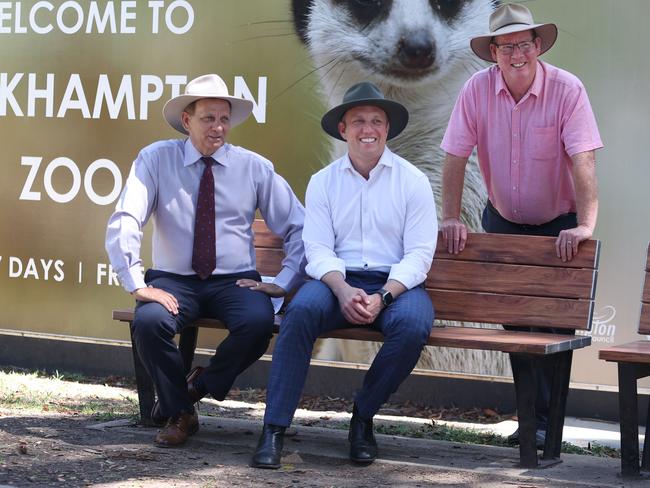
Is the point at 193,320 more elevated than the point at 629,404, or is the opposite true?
the point at 193,320

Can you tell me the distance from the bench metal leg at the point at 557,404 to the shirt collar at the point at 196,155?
5.40ft

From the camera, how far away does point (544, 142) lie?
5180 millimetres

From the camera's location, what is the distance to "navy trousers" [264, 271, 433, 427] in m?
4.78

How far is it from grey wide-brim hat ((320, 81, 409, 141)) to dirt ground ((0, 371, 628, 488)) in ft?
4.51

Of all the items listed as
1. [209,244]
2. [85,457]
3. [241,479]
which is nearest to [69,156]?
[209,244]

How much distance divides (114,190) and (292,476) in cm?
304

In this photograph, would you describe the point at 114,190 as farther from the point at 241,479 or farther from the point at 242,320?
the point at 241,479

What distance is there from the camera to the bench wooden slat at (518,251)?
5.08 metres

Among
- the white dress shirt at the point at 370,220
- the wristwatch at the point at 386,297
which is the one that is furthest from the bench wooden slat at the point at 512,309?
the wristwatch at the point at 386,297

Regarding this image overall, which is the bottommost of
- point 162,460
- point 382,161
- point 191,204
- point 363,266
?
point 162,460

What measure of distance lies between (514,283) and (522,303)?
90 millimetres

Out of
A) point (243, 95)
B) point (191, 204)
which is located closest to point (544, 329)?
point (191, 204)

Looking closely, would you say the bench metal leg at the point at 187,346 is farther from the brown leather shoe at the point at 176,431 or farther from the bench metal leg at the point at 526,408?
the bench metal leg at the point at 526,408

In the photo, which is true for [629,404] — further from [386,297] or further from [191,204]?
[191,204]
